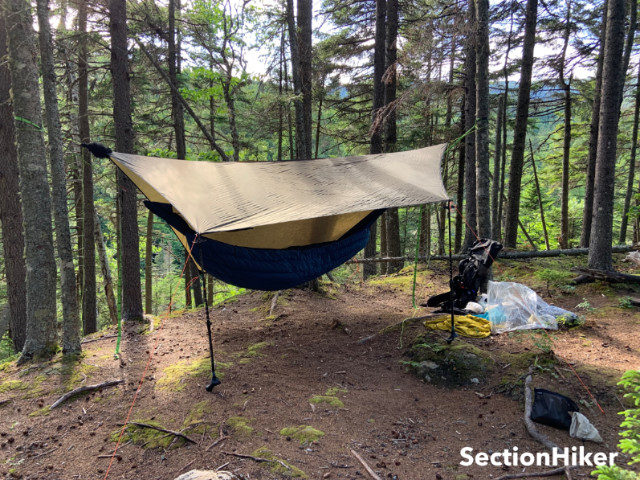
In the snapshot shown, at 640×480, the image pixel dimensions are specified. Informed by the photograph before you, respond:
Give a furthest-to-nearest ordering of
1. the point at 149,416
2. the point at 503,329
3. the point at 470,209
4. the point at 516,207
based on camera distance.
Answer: the point at 516,207, the point at 470,209, the point at 503,329, the point at 149,416

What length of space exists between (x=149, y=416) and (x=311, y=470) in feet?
3.83

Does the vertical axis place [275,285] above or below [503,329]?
above

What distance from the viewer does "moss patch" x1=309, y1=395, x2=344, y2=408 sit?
2360 mm

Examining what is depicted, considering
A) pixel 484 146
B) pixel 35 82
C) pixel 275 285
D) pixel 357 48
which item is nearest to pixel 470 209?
pixel 484 146

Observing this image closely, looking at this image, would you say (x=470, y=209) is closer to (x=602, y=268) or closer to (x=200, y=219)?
(x=602, y=268)

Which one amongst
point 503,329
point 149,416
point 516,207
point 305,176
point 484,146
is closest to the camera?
point 149,416

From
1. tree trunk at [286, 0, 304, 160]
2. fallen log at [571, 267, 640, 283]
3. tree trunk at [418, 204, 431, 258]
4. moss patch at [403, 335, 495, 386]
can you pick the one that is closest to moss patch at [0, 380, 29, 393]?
moss patch at [403, 335, 495, 386]

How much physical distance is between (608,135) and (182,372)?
541 cm

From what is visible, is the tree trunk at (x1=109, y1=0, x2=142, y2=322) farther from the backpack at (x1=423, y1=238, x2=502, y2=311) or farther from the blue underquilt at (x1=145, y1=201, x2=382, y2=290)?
the backpack at (x1=423, y1=238, x2=502, y2=311)

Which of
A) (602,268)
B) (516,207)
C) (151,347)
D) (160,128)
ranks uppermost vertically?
(160,128)

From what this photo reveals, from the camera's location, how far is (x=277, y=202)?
2.85 m

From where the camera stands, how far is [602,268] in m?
4.40

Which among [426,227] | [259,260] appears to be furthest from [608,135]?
[259,260]

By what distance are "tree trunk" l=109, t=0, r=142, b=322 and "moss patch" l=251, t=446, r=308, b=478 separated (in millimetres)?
3047
